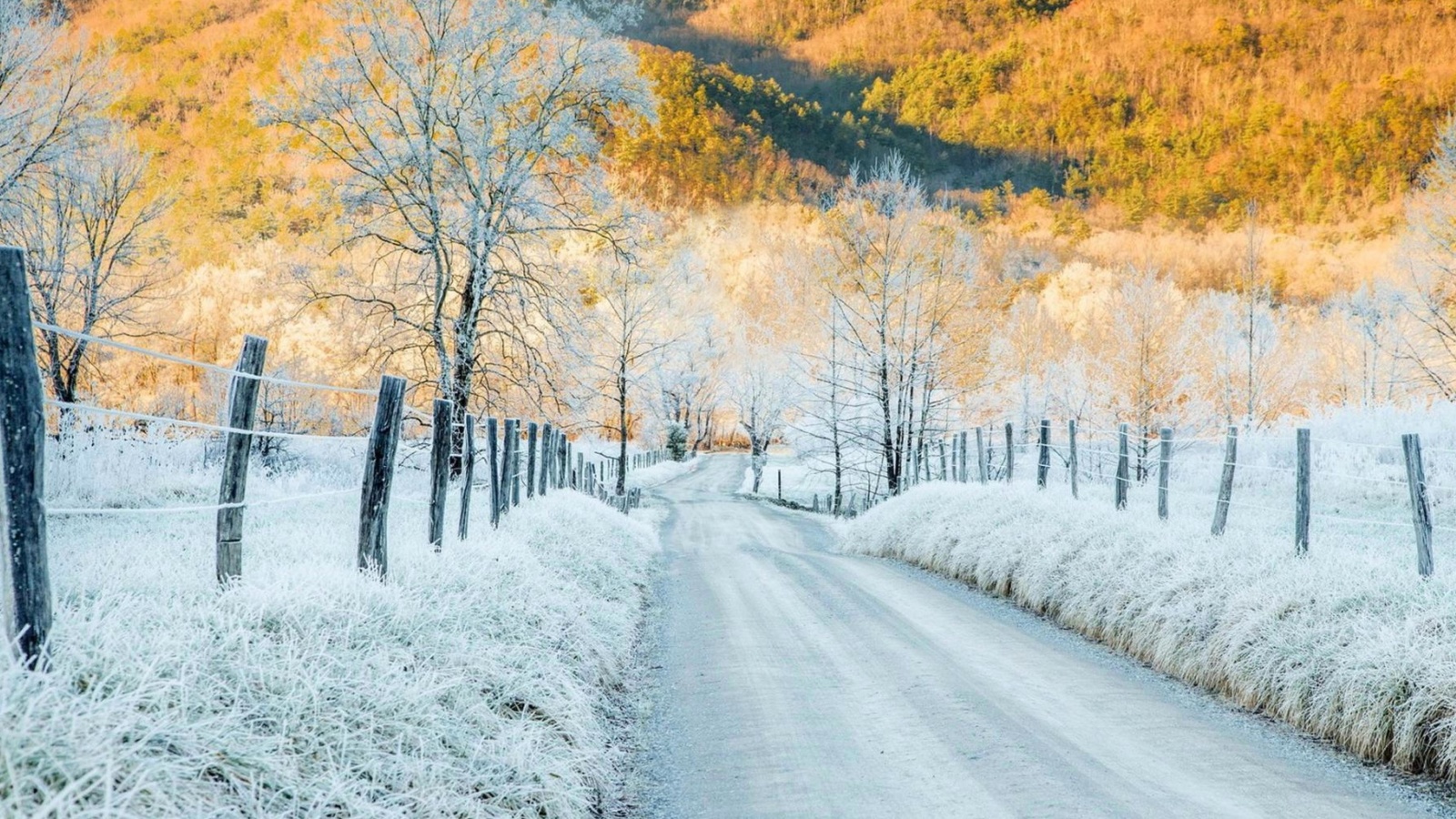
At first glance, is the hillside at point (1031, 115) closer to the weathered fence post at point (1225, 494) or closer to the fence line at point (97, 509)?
the fence line at point (97, 509)

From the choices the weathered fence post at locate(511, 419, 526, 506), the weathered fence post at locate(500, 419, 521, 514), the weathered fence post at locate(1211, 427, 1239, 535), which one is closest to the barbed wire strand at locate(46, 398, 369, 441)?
the weathered fence post at locate(500, 419, 521, 514)

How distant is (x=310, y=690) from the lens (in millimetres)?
3090

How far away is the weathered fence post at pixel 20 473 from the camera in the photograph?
8.38 feet

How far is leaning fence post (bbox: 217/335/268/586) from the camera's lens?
426 centimetres

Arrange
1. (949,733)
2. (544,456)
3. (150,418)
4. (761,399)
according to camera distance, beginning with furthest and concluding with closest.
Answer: (761,399) < (544,456) < (949,733) < (150,418)

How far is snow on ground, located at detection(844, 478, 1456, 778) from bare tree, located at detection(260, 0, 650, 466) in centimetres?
989

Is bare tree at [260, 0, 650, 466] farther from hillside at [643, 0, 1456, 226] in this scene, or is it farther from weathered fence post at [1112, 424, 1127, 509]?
hillside at [643, 0, 1456, 226]

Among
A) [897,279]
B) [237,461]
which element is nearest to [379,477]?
[237,461]

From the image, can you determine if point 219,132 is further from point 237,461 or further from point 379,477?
point 237,461

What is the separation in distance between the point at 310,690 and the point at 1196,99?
15039 cm

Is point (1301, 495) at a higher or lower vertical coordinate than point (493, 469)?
higher

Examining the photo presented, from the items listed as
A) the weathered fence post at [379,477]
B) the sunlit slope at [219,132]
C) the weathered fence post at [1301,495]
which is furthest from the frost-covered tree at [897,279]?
the weathered fence post at [379,477]

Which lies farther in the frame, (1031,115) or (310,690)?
(1031,115)

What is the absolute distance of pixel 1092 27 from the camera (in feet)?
604
